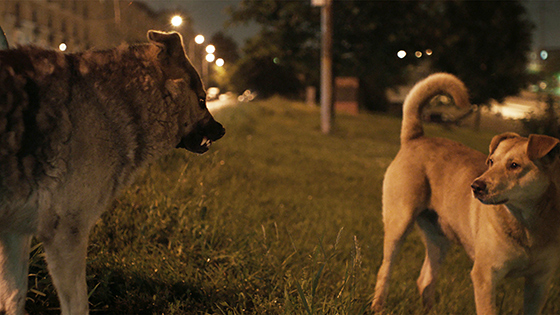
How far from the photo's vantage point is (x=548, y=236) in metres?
3.02

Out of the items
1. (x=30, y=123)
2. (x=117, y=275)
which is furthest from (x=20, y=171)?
(x=117, y=275)

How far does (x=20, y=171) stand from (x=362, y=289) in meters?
2.91

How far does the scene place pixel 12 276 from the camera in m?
2.39

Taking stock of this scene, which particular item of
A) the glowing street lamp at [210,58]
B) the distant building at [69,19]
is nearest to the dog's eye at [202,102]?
the glowing street lamp at [210,58]

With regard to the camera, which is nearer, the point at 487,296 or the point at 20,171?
the point at 20,171

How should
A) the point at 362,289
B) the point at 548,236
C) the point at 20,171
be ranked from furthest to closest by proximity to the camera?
the point at 362,289 → the point at 548,236 → the point at 20,171

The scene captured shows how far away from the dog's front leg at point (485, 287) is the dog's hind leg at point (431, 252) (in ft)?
2.87

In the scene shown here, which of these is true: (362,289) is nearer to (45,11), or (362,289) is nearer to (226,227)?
(226,227)

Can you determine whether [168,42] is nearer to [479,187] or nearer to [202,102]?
[202,102]

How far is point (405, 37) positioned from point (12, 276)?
19.8 meters

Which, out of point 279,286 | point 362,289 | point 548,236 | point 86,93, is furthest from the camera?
point 362,289

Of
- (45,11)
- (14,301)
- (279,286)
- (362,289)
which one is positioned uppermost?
(45,11)

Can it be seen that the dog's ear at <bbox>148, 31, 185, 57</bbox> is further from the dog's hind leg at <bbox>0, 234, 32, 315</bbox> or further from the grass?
the grass

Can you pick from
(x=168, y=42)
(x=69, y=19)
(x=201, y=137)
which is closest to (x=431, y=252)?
(x=201, y=137)
